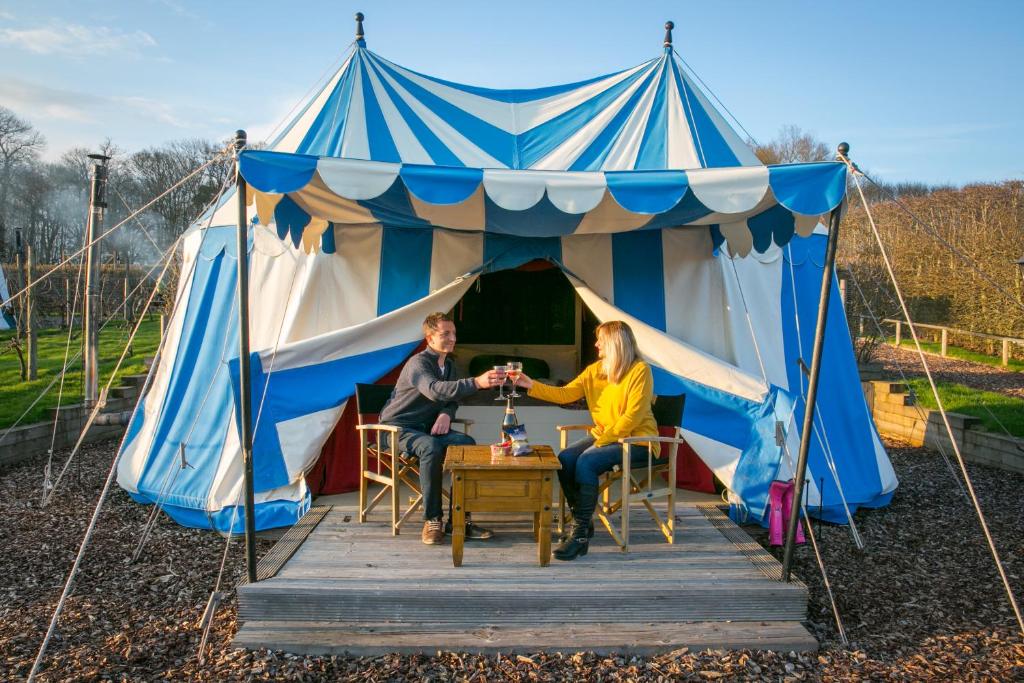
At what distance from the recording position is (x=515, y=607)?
2.60m

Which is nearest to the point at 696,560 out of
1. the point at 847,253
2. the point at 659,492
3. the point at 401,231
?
the point at 659,492

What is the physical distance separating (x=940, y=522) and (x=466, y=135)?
363 cm

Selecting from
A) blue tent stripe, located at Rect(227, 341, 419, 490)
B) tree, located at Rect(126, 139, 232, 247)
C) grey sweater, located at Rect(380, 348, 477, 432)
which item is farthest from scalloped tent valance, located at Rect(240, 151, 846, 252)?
tree, located at Rect(126, 139, 232, 247)

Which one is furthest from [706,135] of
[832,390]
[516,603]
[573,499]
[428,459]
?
[516,603]

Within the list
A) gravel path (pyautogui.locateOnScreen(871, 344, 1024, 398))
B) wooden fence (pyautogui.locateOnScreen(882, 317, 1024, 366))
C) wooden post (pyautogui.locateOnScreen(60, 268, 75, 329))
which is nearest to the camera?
wooden post (pyautogui.locateOnScreen(60, 268, 75, 329))

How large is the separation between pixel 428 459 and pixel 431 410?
0.30 m

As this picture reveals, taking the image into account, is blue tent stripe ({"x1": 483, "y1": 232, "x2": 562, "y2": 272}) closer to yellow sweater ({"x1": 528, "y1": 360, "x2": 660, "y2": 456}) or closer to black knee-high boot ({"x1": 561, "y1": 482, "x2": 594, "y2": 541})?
yellow sweater ({"x1": 528, "y1": 360, "x2": 660, "y2": 456})

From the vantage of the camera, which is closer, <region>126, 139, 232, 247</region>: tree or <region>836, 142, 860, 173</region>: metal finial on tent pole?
<region>836, 142, 860, 173</region>: metal finial on tent pole

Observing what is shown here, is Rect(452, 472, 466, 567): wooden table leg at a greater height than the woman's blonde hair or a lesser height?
lesser

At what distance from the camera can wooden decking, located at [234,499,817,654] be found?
250 cm

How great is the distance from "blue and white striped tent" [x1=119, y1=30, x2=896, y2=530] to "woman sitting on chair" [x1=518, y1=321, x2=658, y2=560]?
2.06ft

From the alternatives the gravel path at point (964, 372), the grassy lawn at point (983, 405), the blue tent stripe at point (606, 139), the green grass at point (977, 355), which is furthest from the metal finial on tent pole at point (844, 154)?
the green grass at point (977, 355)

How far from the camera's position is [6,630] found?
2654 mm

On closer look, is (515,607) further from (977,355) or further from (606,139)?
(977,355)
